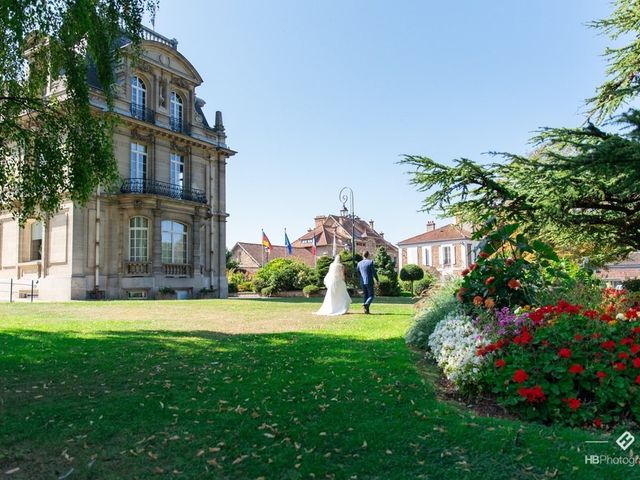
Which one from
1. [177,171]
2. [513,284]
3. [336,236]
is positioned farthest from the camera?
[336,236]

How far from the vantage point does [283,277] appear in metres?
29.6

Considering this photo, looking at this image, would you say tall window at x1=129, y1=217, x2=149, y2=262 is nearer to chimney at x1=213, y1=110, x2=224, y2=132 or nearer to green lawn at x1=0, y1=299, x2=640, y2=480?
chimney at x1=213, y1=110, x2=224, y2=132

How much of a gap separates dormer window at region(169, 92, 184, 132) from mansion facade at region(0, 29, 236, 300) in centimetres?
6

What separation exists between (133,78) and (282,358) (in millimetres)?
23381

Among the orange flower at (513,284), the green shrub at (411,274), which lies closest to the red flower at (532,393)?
the orange flower at (513,284)

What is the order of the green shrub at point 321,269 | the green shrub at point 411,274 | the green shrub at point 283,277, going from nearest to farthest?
the green shrub at point 283,277 < the green shrub at point 321,269 < the green shrub at point 411,274

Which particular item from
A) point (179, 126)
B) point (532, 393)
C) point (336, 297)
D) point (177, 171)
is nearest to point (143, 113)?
point (179, 126)

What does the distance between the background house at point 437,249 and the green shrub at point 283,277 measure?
20.9 meters

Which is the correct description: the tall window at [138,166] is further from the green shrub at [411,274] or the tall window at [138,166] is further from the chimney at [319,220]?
the chimney at [319,220]

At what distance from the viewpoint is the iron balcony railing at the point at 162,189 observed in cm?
2456

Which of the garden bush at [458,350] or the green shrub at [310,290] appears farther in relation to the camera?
the green shrub at [310,290]

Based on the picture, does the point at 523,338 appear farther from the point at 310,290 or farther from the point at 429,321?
the point at 310,290

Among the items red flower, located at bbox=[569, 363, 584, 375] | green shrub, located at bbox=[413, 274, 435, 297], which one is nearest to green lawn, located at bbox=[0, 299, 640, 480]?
red flower, located at bbox=[569, 363, 584, 375]

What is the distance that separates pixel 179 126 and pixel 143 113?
2.48 m
